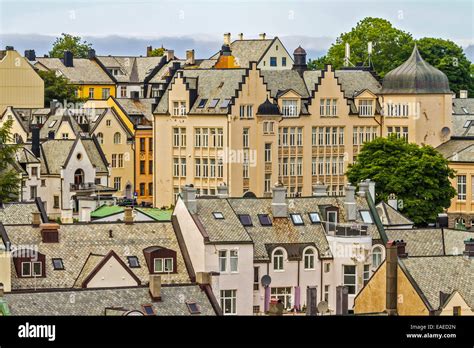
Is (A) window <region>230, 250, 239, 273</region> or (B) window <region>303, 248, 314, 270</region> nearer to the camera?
(A) window <region>230, 250, 239, 273</region>

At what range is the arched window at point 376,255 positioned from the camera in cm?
3966

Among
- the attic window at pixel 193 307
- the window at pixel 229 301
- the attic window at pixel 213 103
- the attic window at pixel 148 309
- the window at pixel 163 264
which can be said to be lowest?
the window at pixel 229 301

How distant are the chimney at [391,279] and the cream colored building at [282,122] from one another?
3001 cm

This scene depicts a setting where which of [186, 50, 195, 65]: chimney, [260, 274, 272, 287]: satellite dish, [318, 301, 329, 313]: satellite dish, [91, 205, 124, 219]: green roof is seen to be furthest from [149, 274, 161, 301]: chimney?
[186, 50, 195, 65]: chimney

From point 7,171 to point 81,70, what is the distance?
30.9 m

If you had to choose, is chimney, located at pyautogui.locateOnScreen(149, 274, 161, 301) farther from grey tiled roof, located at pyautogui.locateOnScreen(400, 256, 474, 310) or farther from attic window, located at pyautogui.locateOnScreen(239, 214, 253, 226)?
attic window, located at pyautogui.locateOnScreen(239, 214, 253, 226)

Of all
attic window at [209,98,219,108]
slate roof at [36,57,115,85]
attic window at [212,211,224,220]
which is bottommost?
attic window at [212,211,224,220]

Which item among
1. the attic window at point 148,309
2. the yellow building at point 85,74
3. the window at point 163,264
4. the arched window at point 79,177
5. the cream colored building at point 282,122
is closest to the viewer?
the attic window at point 148,309

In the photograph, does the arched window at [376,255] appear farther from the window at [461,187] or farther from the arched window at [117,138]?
the arched window at [117,138]

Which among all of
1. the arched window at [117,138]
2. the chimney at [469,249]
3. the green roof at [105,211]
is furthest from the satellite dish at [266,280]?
the arched window at [117,138]

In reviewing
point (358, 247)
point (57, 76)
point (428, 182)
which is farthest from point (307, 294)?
point (57, 76)

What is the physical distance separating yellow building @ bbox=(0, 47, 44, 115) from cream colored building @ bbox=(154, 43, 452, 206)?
6445 millimetres

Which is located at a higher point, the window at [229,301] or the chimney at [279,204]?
the chimney at [279,204]

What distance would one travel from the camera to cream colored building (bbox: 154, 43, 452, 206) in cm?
6431
